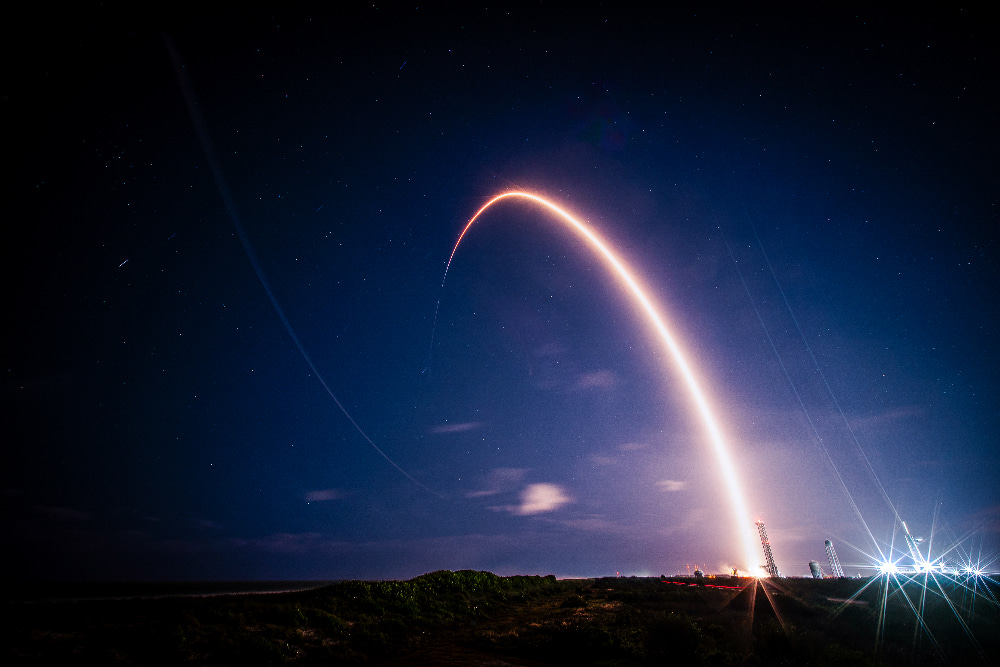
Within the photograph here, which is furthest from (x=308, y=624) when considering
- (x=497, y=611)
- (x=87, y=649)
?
(x=497, y=611)

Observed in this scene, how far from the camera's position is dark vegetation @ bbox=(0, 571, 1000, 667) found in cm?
1065

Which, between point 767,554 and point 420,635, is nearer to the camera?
point 420,635

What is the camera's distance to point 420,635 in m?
16.0

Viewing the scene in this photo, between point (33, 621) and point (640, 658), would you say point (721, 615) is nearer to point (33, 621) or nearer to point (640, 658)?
point (640, 658)

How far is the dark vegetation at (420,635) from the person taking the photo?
34.9 feet

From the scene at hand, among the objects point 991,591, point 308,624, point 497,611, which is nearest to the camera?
point 308,624

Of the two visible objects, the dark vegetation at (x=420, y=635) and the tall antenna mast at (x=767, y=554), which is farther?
the tall antenna mast at (x=767, y=554)

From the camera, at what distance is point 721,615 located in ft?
70.2

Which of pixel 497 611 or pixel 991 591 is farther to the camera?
pixel 991 591

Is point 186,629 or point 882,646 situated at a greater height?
point 186,629

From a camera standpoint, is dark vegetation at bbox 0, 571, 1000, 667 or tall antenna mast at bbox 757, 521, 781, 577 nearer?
dark vegetation at bbox 0, 571, 1000, 667

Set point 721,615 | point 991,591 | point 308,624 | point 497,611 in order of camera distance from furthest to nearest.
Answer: point 991,591
point 497,611
point 721,615
point 308,624

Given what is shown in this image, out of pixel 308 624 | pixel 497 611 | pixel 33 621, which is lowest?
pixel 497 611

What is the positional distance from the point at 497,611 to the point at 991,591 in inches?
1426
